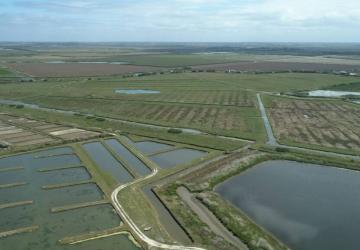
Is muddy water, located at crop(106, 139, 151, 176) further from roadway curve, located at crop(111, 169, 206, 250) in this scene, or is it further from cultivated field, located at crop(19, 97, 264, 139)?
cultivated field, located at crop(19, 97, 264, 139)

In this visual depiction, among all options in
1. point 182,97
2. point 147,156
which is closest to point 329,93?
point 182,97

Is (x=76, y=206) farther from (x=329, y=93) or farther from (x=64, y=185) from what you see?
(x=329, y=93)

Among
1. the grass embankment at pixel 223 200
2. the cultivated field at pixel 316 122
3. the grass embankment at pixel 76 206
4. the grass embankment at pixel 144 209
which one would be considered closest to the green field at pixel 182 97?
the cultivated field at pixel 316 122

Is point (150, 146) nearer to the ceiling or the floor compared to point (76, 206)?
nearer to the ceiling

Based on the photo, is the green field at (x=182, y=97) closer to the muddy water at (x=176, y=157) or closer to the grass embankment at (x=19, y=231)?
the muddy water at (x=176, y=157)

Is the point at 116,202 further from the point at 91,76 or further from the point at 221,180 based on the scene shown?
the point at 91,76

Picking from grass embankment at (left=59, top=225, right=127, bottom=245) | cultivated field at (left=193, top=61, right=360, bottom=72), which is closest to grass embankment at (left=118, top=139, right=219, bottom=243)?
grass embankment at (left=59, top=225, right=127, bottom=245)

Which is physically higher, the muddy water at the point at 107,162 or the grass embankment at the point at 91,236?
the muddy water at the point at 107,162
